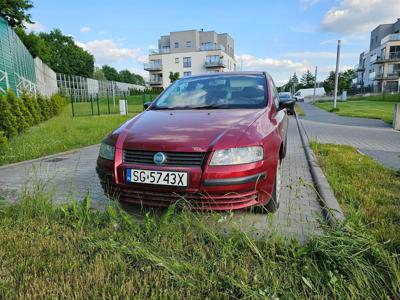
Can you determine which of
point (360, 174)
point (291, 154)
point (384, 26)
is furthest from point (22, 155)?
point (384, 26)

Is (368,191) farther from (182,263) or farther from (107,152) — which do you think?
(107,152)

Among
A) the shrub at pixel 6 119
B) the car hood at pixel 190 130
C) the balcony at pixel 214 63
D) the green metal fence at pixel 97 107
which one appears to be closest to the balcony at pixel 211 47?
the balcony at pixel 214 63

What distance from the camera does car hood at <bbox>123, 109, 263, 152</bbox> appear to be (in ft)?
8.02

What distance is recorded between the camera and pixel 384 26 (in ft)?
207

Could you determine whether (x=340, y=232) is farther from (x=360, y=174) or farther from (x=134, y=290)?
(x=360, y=174)

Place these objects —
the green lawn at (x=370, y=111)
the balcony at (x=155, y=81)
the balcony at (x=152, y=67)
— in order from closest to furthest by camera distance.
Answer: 1. the green lawn at (x=370, y=111)
2. the balcony at (x=152, y=67)
3. the balcony at (x=155, y=81)

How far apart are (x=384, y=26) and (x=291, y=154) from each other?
248 feet

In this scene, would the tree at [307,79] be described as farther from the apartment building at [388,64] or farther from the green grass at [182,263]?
the green grass at [182,263]

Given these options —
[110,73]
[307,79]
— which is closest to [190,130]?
[307,79]

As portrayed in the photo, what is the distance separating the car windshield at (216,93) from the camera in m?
3.48

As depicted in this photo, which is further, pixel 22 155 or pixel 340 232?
pixel 22 155

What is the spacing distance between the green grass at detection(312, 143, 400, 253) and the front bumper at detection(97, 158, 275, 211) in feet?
2.88

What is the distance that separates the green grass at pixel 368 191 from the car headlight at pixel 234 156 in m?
1.04

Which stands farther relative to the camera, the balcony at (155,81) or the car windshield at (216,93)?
the balcony at (155,81)
